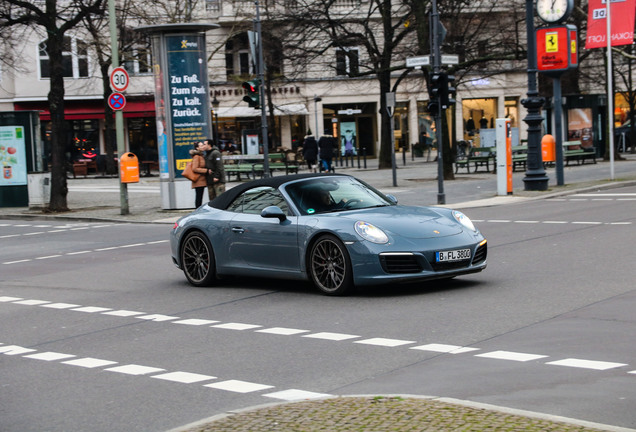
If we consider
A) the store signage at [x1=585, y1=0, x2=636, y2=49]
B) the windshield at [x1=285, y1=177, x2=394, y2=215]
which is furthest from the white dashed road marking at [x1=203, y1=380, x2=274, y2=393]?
the store signage at [x1=585, y1=0, x2=636, y2=49]

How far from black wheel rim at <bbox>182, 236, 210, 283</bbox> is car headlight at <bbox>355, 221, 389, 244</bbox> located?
2.51m

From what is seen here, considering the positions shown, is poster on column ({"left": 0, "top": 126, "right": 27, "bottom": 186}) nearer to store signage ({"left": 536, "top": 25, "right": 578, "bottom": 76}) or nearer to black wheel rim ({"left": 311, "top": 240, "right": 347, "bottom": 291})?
store signage ({"left": 536, "top": 25, "right": 578, "bottom": 76})

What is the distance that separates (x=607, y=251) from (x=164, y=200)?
15752 millimetres

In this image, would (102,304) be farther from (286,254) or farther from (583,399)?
(583,399)

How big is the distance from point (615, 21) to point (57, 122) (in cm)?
1644

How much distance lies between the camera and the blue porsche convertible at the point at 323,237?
10422 mm

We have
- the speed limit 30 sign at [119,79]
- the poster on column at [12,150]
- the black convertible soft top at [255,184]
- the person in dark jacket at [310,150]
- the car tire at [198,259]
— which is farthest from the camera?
the person in dark jacket at [310,150]

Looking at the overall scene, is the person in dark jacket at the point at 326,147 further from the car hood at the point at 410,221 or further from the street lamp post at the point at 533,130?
the car hood at the point at 410,221

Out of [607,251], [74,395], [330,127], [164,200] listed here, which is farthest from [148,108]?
[74,395]

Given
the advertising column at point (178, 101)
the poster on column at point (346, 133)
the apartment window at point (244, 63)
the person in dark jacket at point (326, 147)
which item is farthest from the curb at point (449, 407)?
the apartment window at point (244, 63)

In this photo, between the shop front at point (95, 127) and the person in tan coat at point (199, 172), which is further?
the shop front at point (95, 127)

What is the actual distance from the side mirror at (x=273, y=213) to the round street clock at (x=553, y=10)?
1772cm

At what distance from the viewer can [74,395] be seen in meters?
6.79

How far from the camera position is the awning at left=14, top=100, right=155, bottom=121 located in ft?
194
